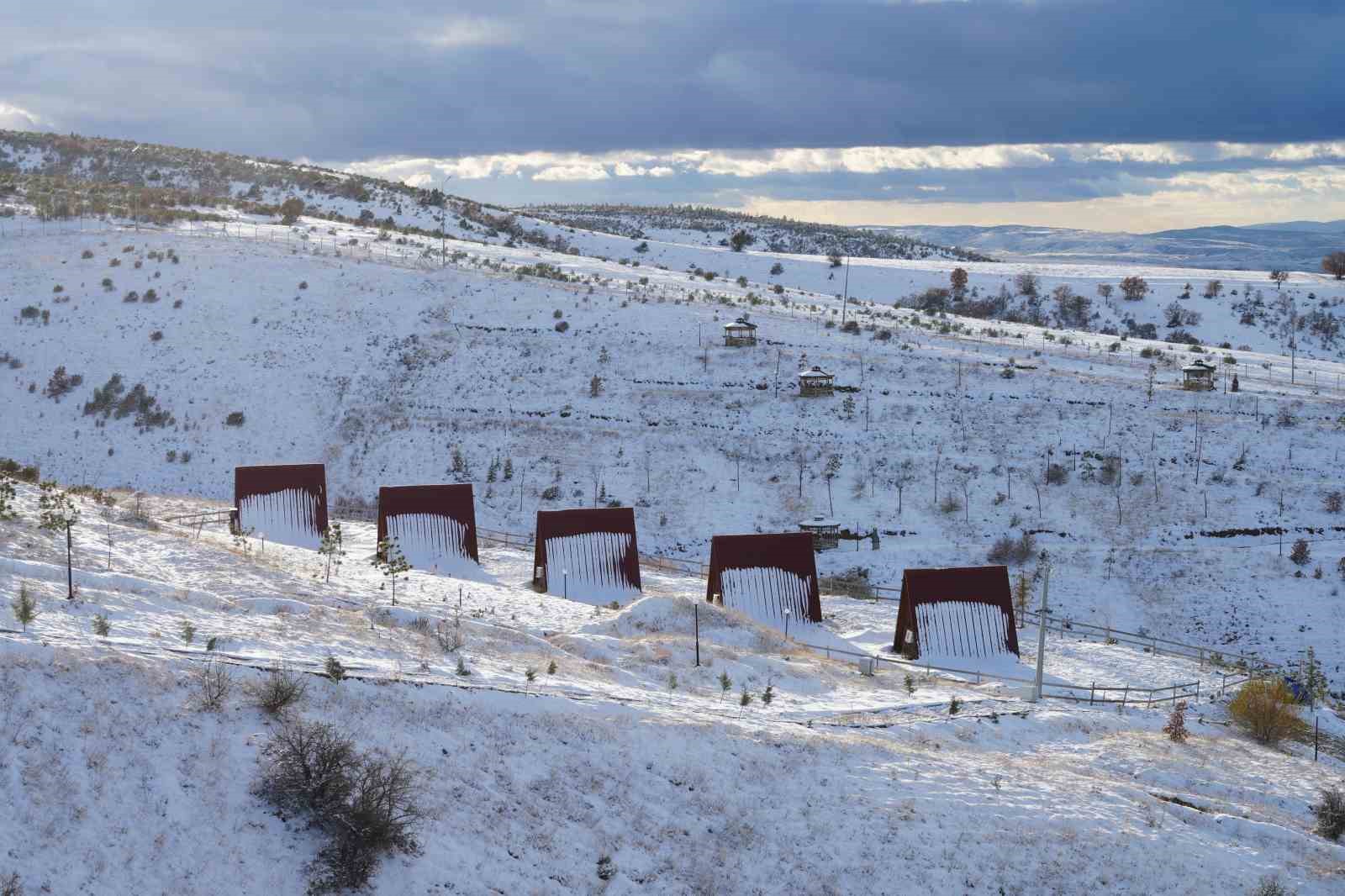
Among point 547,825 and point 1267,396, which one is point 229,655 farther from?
point 1267,396

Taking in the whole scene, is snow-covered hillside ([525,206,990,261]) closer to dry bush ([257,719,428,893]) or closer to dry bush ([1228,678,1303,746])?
dry bush ([1228,678,1303,746])

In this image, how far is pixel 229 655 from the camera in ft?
63.3

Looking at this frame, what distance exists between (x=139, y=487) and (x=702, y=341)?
97.2 ft

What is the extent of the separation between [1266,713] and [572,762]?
59.7 feet

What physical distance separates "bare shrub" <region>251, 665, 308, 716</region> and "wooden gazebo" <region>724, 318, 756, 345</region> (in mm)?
45542

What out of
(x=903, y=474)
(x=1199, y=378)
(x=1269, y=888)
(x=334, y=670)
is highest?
(x=1199, y=378)

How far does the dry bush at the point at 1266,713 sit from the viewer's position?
2719 centimetres

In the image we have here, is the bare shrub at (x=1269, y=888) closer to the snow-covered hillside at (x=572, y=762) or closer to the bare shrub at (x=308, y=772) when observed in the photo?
the snow-covered hillside at (x=572, y=762)

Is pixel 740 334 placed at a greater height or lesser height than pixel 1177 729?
greater

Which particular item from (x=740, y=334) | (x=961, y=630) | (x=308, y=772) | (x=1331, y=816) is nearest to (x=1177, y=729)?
(x=1331, y=816)

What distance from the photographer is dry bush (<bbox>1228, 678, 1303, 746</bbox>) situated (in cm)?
2719

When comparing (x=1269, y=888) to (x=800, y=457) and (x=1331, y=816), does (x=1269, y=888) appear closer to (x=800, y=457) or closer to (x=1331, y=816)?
(x=1331, y=816)

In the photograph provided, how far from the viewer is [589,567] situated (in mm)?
36812

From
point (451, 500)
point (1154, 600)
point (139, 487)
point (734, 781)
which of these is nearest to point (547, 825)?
point (734, 781)
